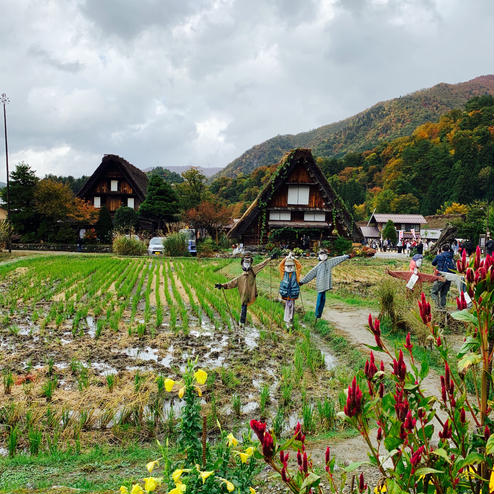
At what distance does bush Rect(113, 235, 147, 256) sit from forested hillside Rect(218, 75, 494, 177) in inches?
2878

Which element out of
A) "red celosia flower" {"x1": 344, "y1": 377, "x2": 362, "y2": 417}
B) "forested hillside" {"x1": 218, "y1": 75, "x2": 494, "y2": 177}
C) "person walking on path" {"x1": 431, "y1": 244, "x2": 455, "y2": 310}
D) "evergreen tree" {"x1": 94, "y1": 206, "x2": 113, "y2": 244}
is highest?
"forested hillside" {"x1": 218, "y1": 75, "x2": 494, "y2": 177}

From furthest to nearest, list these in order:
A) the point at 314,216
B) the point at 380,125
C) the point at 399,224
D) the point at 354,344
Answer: the point at 380,125
the point at 399,224
the point at 314,216
the point at 354,344

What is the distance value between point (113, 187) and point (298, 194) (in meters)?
16.6

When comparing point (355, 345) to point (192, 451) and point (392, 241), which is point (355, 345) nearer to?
point (192, 451)

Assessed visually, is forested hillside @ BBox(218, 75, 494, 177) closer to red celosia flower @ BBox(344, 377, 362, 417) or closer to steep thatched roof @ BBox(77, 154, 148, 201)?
steep thatched roof @ BBox(77, 154, 148, 201)

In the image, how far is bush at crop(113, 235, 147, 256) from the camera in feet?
70.6

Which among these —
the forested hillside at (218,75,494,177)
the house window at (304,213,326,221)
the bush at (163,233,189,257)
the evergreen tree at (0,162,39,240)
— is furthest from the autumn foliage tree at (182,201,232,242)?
the forested hillside at (218,75,494,177)

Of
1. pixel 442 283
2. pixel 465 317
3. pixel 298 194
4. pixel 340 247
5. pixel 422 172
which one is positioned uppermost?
pixel 422 172

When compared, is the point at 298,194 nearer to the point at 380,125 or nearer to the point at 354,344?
the point at 354,344

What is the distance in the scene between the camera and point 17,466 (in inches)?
101

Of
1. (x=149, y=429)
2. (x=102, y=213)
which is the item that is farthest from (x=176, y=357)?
(x=102, y=213)

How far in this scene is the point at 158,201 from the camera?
87.0 ft

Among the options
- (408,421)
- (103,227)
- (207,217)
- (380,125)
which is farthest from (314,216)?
(380,125)

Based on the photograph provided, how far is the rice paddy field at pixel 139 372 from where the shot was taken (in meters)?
3.14
